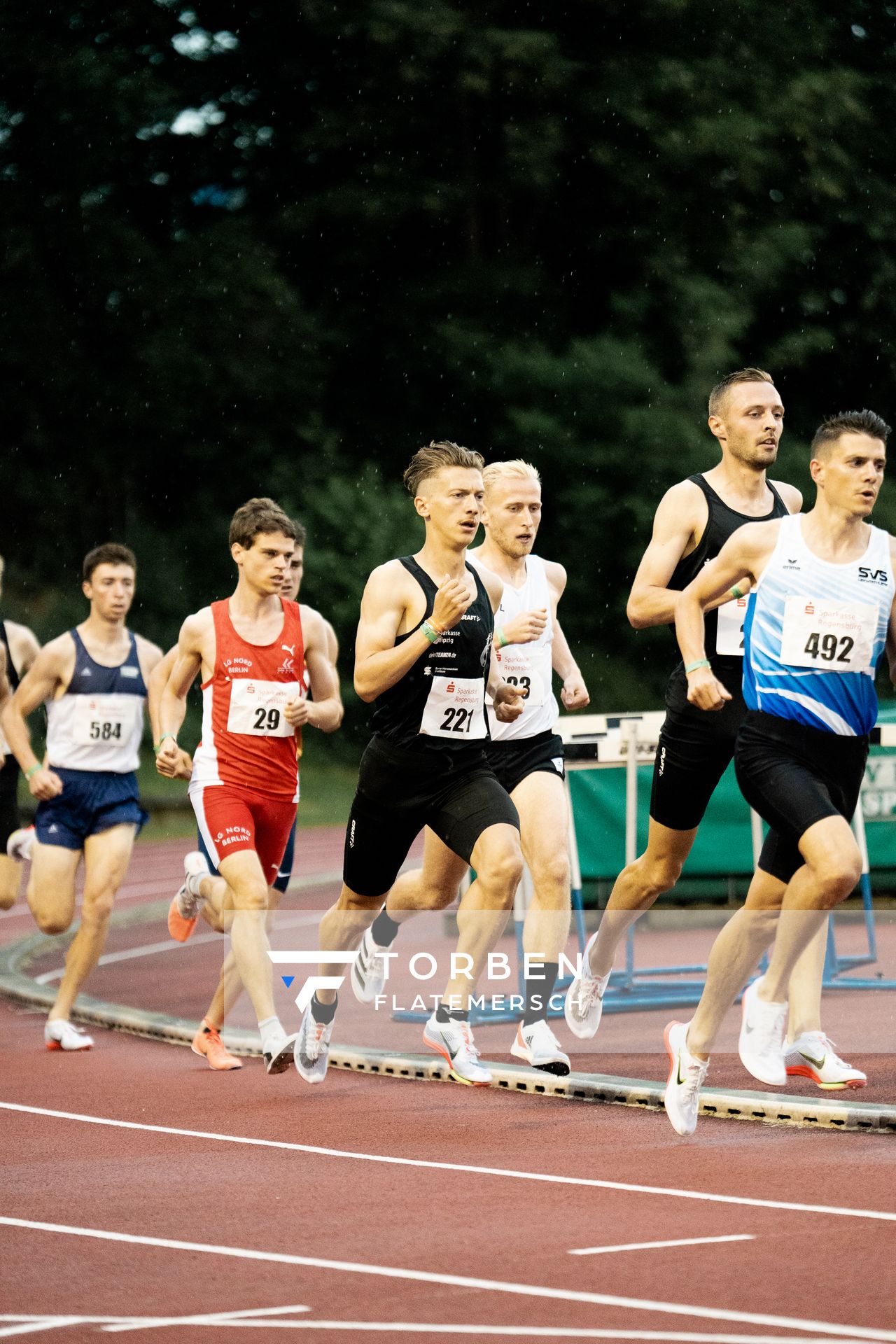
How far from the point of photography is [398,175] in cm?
3384

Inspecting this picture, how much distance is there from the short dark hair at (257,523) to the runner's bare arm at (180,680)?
13.0 inches

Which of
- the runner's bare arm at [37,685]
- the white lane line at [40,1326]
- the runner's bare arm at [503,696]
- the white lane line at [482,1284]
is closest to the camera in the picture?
the white lane line at [482,1284]

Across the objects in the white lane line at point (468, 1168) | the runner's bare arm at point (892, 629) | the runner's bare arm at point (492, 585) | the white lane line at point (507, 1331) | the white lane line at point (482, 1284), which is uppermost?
the runner's bare arm at point (492, 585)

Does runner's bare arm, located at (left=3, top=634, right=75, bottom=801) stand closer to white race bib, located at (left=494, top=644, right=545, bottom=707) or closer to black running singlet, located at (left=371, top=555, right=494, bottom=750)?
white race bib, located at (left=494, top=644, right=545, bottom=707)

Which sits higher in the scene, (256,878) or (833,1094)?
(256,878)

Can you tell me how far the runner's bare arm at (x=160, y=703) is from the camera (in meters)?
9.04

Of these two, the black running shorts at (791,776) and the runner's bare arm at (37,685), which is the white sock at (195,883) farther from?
the black running shorts at (791,776)

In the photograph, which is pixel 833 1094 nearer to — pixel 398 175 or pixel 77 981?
pixel 77 981

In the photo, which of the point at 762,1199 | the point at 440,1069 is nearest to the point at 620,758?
the point at 440,1069

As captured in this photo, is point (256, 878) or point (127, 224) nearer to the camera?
point (256, 878)

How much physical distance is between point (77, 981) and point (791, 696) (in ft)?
14.2

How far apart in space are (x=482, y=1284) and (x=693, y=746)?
A: 3.11 metres

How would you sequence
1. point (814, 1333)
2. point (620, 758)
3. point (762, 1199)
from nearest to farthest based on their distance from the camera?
1. point (814, 1333)
2. point (762, 1199)
3. point (620, 758)

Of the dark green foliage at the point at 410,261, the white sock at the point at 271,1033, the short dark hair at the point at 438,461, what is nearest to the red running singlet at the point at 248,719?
the white sock at the point at 271,1033
